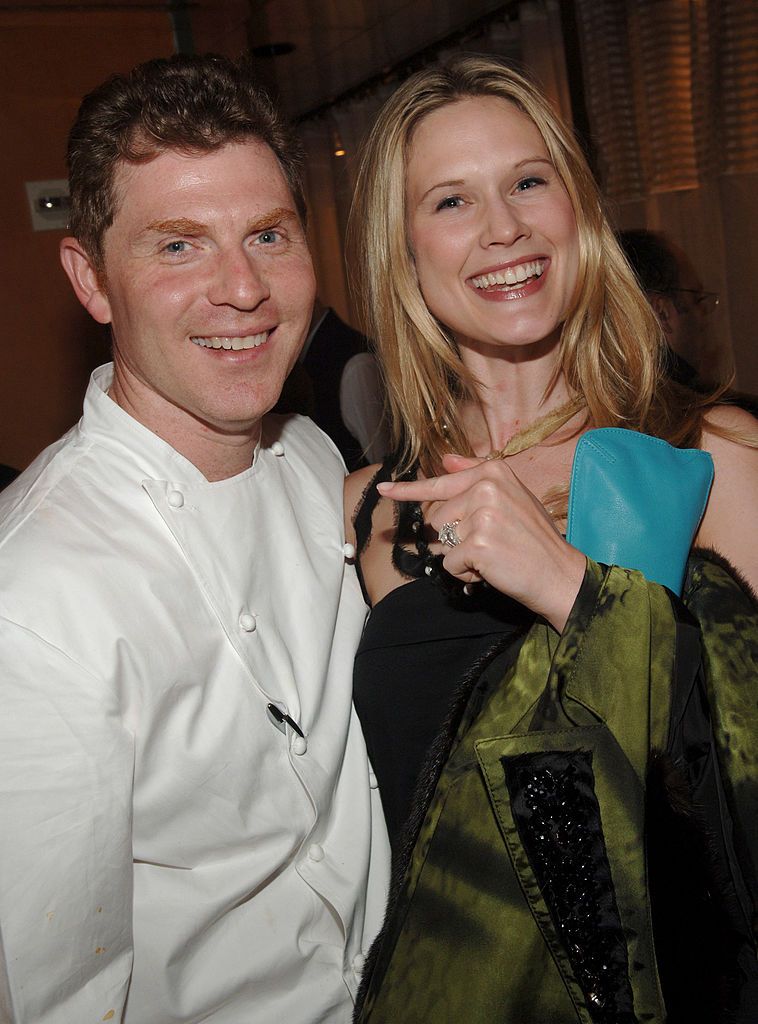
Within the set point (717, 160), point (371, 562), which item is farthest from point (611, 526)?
point (717, 160)

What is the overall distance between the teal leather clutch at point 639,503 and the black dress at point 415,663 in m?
0.22

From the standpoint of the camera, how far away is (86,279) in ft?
5.48

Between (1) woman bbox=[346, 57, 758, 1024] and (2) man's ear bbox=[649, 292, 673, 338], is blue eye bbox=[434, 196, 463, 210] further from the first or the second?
(2) man's ear bbox=[649, 292, 673, 338]

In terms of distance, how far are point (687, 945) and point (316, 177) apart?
6.43 metres

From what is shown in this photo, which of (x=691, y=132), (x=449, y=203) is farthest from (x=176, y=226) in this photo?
(x=691, y=132)

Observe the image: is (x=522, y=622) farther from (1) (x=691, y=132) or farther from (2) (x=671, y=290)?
(1) (x=691, y=132)

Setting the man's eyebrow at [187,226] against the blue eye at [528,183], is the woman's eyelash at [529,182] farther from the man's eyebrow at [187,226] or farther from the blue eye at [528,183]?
the man's eyebrow at [187,226]

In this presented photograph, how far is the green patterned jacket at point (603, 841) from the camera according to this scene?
1.30 meters

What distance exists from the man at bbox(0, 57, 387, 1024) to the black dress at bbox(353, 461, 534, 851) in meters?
0.06

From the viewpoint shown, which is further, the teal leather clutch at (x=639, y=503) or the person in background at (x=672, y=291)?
the person in background at (x=672, y=291)

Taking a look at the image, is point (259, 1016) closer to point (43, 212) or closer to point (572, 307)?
point (572, 307)

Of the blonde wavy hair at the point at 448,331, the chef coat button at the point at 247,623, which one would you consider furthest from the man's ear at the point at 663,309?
the chef coat button at the point at 247,623

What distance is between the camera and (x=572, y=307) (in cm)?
183

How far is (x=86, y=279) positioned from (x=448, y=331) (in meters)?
0.77
